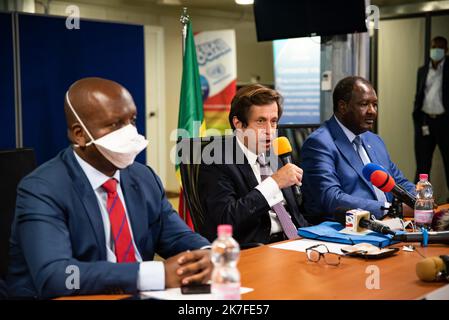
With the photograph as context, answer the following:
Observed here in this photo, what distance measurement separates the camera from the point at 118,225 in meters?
1.87

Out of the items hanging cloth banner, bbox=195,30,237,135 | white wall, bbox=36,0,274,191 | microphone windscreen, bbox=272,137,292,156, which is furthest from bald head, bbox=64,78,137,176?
hanging cloth banner, bbox=195,30,237,135

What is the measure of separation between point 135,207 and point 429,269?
2.92 feet

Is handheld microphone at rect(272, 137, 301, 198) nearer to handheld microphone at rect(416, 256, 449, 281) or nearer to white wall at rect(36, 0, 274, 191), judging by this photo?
handheld microphone at rect(416, 256, 449, 281)

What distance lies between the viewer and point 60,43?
4246 mm

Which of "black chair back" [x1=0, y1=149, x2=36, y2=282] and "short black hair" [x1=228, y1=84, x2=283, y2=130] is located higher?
"short black hair" [x1=228, y1=84, x2=283, y2=130]

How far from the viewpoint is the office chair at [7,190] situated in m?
2.15

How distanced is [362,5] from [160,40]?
5023 mm

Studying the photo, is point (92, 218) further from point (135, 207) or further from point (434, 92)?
point (434, 92)

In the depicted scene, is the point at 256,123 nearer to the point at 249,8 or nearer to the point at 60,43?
the point at 60,43

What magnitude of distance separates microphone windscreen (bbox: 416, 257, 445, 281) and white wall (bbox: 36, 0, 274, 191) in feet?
21.0

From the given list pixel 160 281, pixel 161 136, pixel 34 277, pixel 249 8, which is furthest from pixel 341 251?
pixel 249 8

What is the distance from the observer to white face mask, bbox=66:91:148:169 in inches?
71.6

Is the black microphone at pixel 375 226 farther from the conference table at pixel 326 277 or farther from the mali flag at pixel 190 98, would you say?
the mali flag at pixel 190 98

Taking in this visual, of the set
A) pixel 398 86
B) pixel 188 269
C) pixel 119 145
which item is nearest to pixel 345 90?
pixel 119 145
